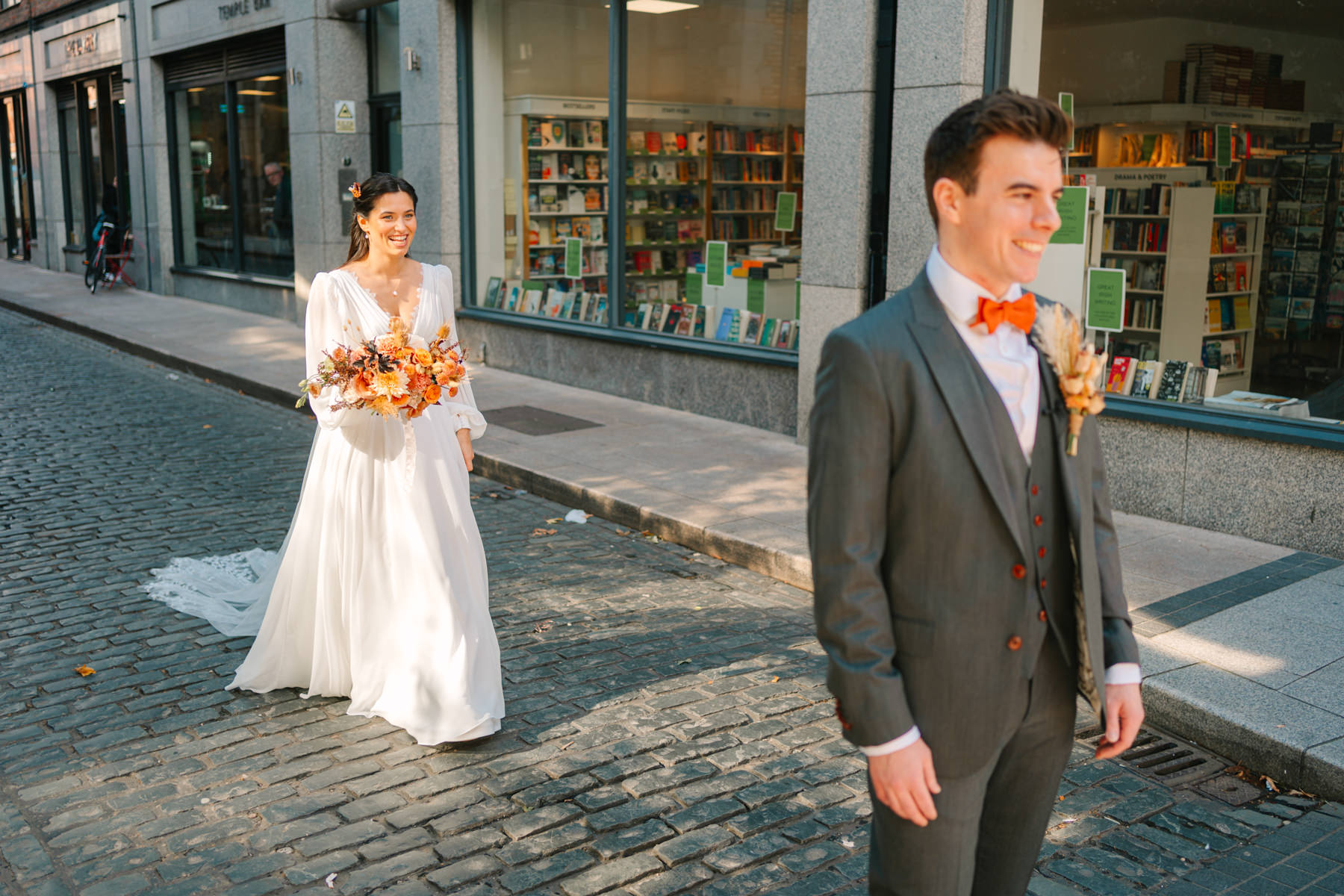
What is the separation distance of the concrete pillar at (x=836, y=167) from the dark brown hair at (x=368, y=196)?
4405mm

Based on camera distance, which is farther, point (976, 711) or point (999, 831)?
point (999, 831)

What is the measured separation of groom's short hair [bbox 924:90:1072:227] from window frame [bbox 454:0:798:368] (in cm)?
771

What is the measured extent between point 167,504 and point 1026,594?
7290 mm

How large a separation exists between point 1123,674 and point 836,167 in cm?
718

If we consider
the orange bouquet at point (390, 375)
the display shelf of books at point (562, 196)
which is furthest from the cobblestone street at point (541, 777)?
the display shelf of books at point (562, 196)

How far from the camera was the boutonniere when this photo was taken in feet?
7.53

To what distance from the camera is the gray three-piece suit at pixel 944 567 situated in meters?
2.22

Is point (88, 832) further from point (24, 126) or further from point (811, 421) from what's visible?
point (24, 126)

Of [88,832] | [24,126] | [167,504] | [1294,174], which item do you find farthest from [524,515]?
[24,126]

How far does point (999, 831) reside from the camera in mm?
2500

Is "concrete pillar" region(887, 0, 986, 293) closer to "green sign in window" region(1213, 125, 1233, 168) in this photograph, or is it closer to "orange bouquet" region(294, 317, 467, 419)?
"green sign in window" region(1213, 125, 1233, 168)

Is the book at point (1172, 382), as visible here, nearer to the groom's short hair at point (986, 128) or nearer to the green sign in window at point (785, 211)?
the green sign in window at point (785, 211)

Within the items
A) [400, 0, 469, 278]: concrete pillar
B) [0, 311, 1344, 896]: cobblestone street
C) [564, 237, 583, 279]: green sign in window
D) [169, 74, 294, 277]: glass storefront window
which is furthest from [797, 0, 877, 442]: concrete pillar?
[169, 74, 294, 277]: glass storefront window

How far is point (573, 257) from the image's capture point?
504 inches
